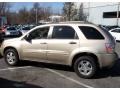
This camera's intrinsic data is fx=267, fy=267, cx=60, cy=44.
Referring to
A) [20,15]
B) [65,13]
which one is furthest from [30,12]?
[65,13]

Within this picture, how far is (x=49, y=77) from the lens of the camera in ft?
27.5

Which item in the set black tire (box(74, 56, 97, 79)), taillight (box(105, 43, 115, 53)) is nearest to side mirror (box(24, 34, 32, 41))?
A: black tire (box(74, 56, 97, 79))

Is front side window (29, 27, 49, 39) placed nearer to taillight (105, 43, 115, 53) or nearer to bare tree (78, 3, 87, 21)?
taillight (105, 43, 115, 53)

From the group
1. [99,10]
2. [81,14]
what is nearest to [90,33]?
[99,10]

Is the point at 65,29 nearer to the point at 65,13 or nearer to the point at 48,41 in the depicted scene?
the point at 48,41

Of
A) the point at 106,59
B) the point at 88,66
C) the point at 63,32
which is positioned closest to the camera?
the point at 106,59

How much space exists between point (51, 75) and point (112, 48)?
2.13m

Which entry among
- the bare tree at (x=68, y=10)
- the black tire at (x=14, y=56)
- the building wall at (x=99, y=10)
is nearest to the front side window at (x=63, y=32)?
the black tire at (x=14, y=56)

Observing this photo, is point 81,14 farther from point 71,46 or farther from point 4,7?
point 71,46

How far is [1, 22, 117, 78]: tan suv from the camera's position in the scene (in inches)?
327

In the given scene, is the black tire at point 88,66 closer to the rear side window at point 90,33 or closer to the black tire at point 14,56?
the rear side window at point 90,33

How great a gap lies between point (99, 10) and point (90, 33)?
179 feet

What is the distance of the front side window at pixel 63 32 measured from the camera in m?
8.77

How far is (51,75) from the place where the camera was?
867cm
